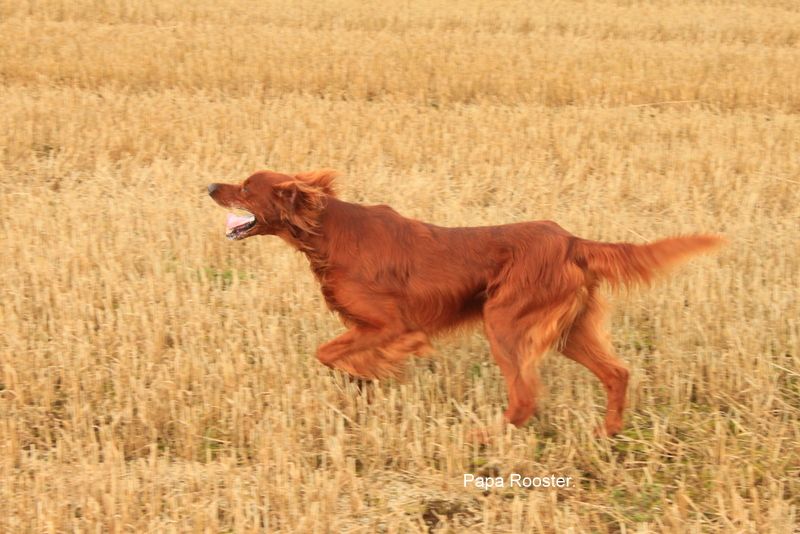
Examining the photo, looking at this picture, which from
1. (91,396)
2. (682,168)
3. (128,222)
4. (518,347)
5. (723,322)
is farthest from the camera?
(682,168)

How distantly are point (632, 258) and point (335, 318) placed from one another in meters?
1.75

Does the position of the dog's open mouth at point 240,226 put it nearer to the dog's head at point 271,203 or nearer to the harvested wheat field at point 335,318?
the dog's head at point 271,203

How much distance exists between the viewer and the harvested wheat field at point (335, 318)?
3562 millimetres

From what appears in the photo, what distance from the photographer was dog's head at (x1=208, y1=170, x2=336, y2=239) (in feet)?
13.8

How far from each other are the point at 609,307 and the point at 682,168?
3.70m

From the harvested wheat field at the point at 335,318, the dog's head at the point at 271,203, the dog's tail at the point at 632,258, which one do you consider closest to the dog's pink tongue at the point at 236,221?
the dog's head at the point at 271,203

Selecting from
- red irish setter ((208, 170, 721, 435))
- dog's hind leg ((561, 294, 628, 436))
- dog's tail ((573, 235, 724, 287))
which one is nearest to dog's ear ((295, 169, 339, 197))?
red irish setter ((208, 170, 721, 435))

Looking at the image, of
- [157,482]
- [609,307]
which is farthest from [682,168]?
[157,482]

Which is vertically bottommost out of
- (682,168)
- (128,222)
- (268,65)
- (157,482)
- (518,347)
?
(157,482)

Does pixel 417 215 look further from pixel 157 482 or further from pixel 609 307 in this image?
pixel 157 482

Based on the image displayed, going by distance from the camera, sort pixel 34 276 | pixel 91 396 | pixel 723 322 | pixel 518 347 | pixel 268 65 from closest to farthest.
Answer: pixel 518 347, pixel 91 396, pixel 723 322, pixel 34 276, pixel 268 65

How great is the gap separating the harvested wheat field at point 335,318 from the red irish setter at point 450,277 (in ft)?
0.68

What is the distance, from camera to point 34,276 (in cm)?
533

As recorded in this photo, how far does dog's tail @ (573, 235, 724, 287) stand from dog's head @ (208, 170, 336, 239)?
1180mm
